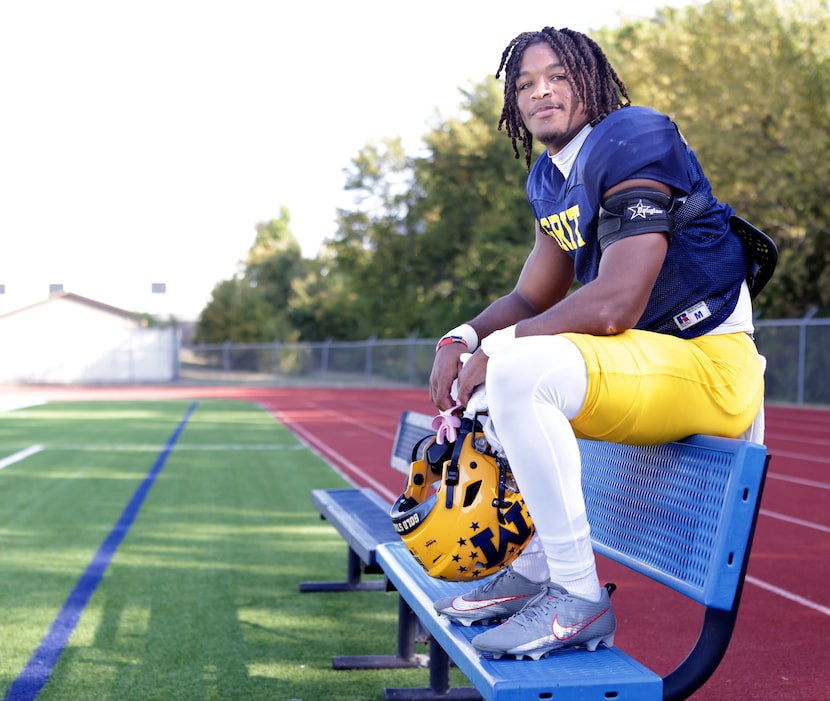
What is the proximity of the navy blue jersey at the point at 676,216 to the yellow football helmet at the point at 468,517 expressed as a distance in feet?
1.74

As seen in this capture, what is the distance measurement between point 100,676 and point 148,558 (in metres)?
2.11

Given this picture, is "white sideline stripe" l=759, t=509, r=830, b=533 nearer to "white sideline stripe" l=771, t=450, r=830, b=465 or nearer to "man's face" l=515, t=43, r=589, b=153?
Result: "white sideline stripe" l=771, t=450, r=830, b=465

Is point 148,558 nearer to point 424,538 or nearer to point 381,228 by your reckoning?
point 424,538

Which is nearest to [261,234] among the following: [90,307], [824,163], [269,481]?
[90,307]

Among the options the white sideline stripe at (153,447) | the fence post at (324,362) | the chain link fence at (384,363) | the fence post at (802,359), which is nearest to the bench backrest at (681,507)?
the white sideline stripe at (153,447)

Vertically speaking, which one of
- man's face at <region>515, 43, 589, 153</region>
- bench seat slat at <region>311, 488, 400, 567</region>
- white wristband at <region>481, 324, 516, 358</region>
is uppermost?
man's face at <region>515, 43, 589, 153</region>

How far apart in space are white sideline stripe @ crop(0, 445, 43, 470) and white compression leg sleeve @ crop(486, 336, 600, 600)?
8856 millimetres

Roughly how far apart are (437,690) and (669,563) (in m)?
1.14

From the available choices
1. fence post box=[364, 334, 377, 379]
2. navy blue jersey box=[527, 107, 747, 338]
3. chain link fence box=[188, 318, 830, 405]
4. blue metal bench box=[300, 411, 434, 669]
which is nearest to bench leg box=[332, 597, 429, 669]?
blue metal bench box=[300, 411, 434, 669]

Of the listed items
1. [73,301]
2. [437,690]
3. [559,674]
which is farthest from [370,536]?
[73,301]

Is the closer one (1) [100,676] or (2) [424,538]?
(2) [424,538]

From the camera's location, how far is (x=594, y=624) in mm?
2023

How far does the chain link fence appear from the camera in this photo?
19.9 m

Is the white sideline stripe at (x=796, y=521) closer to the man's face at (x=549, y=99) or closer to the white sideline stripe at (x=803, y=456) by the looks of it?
the white sideline stripe at (x=803, y=456)
